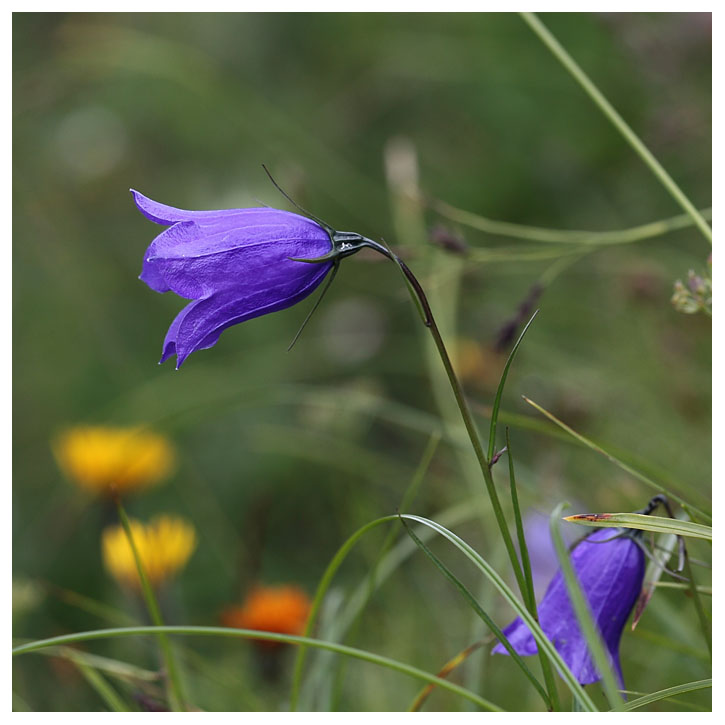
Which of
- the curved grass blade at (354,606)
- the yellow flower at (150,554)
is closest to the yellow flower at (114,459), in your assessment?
the yellow flower at (150,554)

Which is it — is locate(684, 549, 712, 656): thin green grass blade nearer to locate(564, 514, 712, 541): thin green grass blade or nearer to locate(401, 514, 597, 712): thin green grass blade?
locate(564, 514, 712, 541): thin green grass blade

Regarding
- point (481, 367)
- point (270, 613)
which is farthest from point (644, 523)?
point (481, 367)

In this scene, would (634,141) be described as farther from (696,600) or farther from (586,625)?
(586,625)

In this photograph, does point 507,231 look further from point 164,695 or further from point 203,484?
point 203,484

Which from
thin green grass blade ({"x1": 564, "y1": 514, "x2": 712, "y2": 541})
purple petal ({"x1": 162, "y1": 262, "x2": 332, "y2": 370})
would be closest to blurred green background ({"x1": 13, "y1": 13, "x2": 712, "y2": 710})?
thin green grass blade ({"x1": 564, "y1": 514, "x2": 712, "y2": 541})

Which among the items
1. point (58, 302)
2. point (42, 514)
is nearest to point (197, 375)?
point (42, 514)
